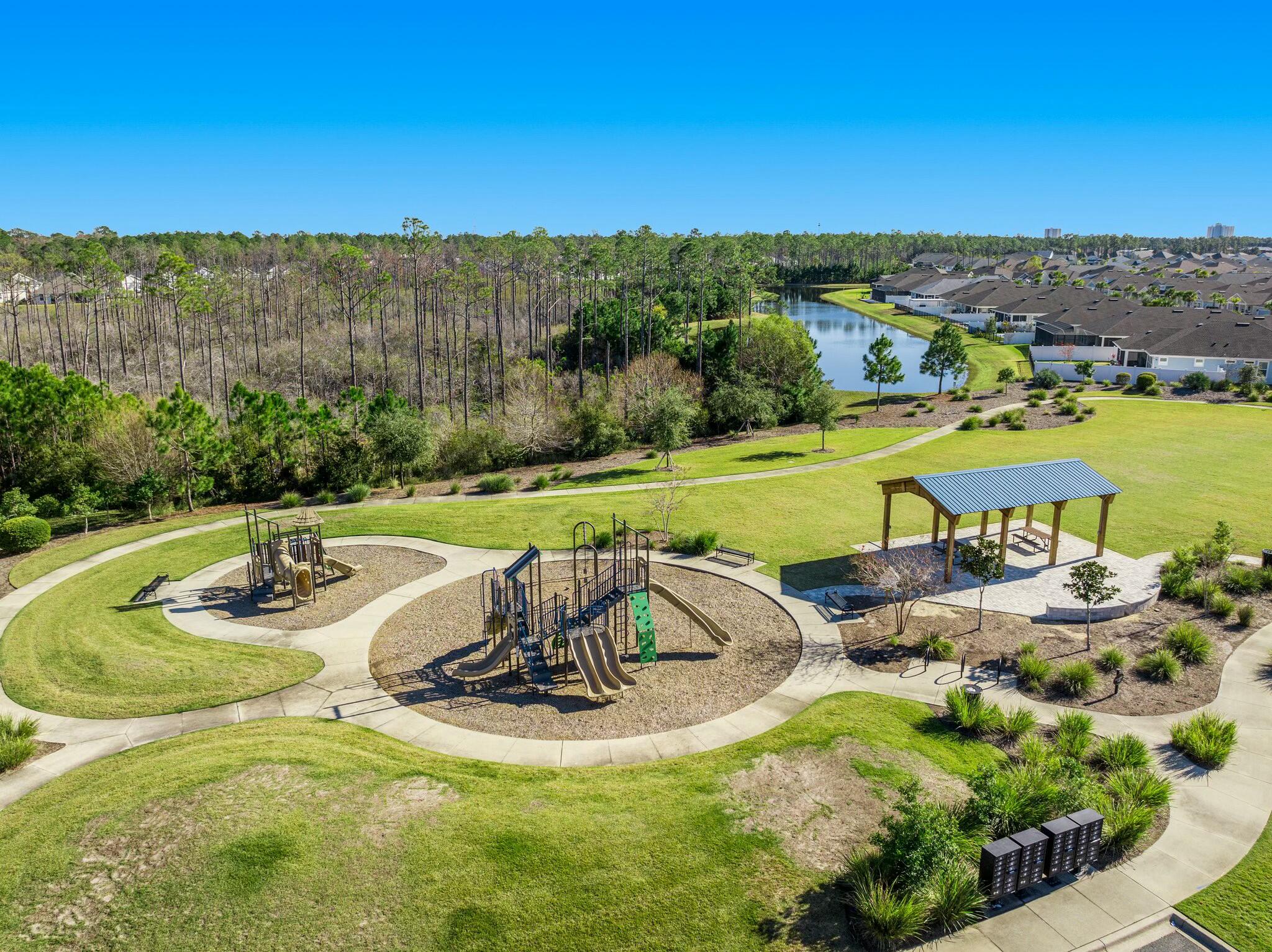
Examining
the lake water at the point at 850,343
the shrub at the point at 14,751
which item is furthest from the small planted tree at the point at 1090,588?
the lake water at the point at 850,343

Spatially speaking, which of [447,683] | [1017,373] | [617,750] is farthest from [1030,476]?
[1017,373]

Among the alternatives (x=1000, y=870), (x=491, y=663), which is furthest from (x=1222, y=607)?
(x=491, y=663)

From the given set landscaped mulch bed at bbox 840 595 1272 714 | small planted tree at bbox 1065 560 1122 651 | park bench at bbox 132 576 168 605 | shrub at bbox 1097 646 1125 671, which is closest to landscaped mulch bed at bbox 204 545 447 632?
park bench at bbox 132 576 168 605

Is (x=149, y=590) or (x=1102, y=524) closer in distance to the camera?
(x=149, y=590)

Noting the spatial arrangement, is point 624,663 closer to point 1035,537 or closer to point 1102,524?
point 1035,537

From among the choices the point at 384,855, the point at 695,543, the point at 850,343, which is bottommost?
the point at 384,855

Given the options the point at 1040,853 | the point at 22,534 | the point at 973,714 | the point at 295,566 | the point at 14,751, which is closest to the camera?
the point at 1040,853

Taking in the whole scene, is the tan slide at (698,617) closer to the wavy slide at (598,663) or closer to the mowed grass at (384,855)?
the wavy slide at (598,663)
